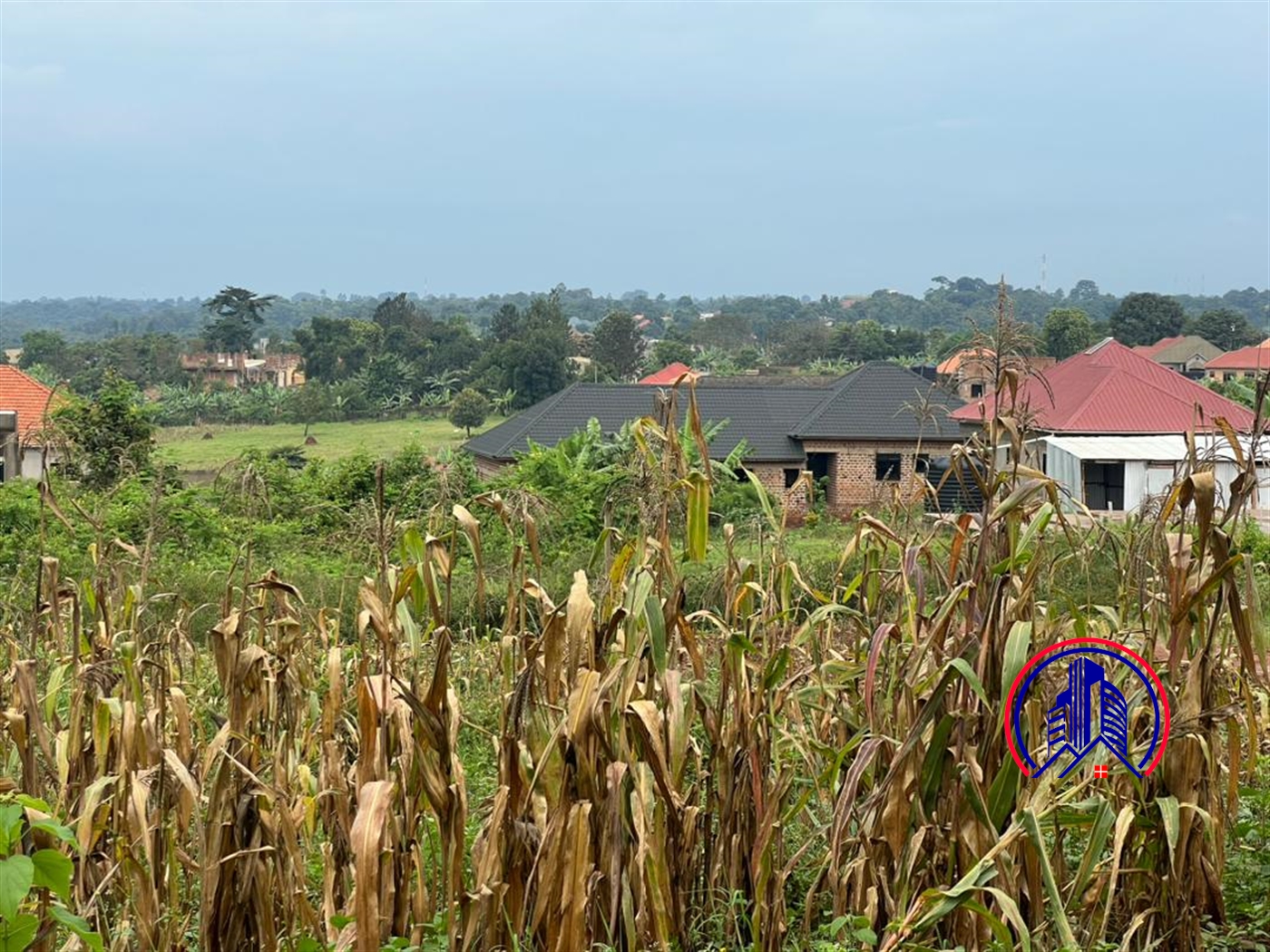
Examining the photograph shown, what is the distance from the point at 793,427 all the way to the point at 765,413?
711 mm

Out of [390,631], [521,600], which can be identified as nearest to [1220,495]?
[521,600]

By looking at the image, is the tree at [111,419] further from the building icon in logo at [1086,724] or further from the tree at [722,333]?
the tree at [722,333]

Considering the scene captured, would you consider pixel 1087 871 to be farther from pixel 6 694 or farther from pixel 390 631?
pixel 6 694

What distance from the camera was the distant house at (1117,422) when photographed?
61.8 feet

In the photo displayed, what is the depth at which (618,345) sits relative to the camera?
5250 cm

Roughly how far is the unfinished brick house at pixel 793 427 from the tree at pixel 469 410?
12.8 m

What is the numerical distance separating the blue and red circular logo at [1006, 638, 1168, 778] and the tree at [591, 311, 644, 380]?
48906mm

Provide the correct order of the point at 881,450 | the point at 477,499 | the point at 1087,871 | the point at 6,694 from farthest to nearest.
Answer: the point at 881,450, the point at 6,694, the point at 477,499, the point at 1087,871

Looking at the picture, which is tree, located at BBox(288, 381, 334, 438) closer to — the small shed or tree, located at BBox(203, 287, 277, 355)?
tree, located at BBox(203, 287, 277, 355)

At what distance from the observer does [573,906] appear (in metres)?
2.83

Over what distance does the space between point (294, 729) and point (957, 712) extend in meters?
1.74

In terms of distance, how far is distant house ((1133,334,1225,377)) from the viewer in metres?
46.7

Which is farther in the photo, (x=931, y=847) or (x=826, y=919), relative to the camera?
(x=826, y=919)

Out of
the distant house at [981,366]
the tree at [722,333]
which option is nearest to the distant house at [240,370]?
the tree at [722,333]
